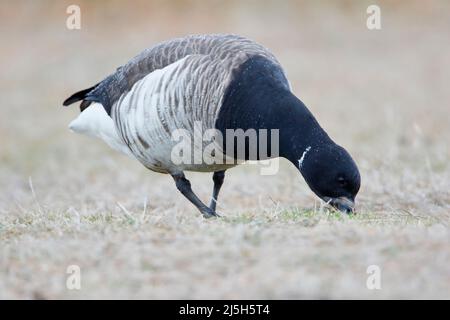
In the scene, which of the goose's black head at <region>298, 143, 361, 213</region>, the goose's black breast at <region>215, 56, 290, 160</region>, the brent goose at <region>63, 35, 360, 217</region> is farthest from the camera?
the goose's black breast at <region>215, 56, 290, 160</region>

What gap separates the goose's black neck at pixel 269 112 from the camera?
5.96 meters

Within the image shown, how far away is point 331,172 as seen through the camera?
18.7 feet

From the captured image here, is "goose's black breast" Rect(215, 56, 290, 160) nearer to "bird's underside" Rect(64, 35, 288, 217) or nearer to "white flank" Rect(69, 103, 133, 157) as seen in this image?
"bird's underside" Rect(64, 35, 288, 217)

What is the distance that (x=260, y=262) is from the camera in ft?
15.6

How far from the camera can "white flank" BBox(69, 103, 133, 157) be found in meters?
7.39

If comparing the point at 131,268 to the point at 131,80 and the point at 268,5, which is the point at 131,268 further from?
the point at 268,5

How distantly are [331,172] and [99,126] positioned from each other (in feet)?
9.31

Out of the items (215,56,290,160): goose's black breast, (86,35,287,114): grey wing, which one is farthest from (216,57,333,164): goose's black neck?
(86,35,287,114): grey wing

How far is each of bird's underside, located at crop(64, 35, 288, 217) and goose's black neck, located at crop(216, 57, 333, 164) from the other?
3.3 inches

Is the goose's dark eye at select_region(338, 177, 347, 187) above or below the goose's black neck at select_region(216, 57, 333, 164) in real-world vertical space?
below

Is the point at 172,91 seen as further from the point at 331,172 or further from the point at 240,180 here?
the point at 240,180

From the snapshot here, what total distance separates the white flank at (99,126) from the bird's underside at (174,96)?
0.12 ft

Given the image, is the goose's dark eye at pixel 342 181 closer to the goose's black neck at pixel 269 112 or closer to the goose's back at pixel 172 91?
the goose's black neck at pixel 269 112

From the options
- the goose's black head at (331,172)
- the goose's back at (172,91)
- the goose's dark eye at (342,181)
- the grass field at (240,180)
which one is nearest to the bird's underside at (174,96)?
the goose's back at (172,91)
